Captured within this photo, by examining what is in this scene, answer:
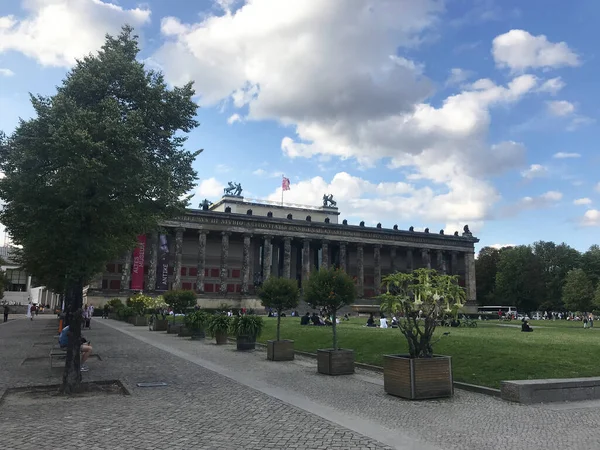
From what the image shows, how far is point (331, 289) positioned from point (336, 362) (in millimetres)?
2796

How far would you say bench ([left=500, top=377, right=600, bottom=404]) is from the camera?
1116 centimetres

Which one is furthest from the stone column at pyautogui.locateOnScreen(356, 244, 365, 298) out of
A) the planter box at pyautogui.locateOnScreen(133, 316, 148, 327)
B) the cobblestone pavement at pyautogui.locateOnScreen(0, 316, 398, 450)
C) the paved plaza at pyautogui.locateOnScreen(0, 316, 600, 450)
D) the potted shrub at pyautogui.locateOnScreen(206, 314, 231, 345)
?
the cobblestone pavement at pyautogui.locateOnScreen(0, 316, 398, 450)

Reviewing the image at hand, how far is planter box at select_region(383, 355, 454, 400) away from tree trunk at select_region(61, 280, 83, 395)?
26.3 feet

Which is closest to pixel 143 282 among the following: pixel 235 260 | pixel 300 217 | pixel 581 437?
pixel 235 260

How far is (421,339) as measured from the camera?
12.2 m

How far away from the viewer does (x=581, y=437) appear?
329 inches

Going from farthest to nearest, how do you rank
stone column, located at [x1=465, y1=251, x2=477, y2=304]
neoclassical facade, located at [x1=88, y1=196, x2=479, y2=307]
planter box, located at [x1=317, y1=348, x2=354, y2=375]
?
stone column, located at [x1=465, y1=251, x2=477, y2=304]
neoclassical facade, located at [x1=88, y1=196, x2=479, y2=307]
planter box, located at [x1=317, y1=348, x2=354, y2=375]

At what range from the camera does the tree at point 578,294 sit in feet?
219

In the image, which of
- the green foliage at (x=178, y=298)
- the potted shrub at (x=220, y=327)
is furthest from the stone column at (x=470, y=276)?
the potted shrub at (x=220, y=327)

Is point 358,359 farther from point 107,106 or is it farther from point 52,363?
point 107,106

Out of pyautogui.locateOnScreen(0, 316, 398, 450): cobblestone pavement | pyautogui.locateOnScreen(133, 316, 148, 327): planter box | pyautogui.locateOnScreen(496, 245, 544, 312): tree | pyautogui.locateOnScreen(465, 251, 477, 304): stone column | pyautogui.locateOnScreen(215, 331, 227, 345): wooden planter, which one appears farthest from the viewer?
pyautogui.locateOnScreen(465, 251, 477, 304): stone column

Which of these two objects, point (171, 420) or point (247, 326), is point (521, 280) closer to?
point (247, 326)

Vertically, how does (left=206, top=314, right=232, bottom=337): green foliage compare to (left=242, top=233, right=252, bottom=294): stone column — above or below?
below

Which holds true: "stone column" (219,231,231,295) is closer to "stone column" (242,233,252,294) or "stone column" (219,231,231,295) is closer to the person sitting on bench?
"stone column" (242,233,252,294)
